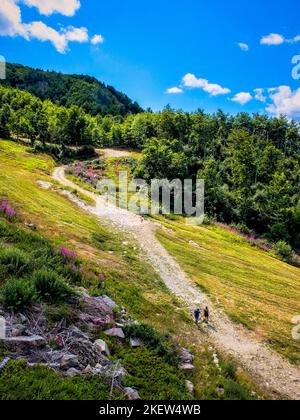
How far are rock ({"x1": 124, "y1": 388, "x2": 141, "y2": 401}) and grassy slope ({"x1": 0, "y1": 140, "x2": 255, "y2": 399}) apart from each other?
4089 mm

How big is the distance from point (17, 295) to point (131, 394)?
21.2ft

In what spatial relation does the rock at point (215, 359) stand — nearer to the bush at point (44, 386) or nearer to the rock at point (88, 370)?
the bush at point (44, 386)

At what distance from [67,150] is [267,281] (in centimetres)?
8734

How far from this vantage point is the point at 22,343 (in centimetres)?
1173

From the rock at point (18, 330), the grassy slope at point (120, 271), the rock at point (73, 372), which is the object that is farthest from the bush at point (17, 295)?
the grassy slope at point (120, 271)

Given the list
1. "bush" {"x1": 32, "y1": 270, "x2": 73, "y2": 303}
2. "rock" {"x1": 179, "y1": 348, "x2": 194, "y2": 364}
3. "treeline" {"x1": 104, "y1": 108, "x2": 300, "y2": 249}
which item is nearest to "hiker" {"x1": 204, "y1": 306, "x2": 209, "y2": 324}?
"rock" {"x1": 179, "y1": 348, "x2": 194, "y2": 364}

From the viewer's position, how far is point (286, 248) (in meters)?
58.8

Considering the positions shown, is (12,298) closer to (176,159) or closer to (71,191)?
(71,191)

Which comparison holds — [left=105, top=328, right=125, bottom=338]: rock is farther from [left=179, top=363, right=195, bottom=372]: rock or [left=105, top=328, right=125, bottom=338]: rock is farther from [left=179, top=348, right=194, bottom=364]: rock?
[left=179, top=348, right=194, bottom=364]: rock

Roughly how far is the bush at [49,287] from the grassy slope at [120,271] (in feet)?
14.5

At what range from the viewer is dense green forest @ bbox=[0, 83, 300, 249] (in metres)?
76.6

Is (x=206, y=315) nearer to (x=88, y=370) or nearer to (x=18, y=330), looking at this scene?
(x=88, y=370)

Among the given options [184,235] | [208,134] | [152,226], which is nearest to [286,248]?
[184,235]

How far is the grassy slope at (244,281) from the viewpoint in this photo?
2583 cm
